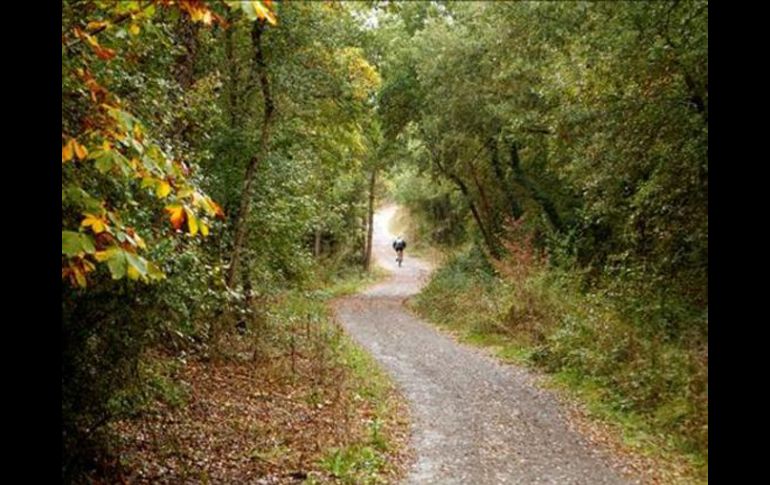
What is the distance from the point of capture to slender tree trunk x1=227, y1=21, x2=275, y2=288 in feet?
38.6

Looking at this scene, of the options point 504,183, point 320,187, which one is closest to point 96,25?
point 320,187

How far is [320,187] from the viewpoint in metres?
17.2

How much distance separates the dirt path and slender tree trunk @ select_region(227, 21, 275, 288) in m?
3.93

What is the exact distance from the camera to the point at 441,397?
1093 cm

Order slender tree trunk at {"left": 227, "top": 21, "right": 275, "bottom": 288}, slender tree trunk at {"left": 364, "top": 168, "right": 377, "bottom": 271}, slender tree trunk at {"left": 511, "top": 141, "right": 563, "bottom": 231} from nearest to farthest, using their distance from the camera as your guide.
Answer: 1. slender tree trunk at {"left": 227, "top": 21, "right": 275, "bottom": 288}
2. slender tree trunk at {"left": 511, "top": 141, "right": 563, "bottom": 231}
3. slender tree trunk at {"left": 364, "top": 168, "right": 377, "bottom": 271}

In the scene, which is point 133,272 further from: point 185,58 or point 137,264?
point 185,58

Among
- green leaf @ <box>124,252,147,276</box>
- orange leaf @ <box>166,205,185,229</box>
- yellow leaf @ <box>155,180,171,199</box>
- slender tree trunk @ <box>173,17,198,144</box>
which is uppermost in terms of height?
slender tree trunk @ <box>173,17,198,144</box>

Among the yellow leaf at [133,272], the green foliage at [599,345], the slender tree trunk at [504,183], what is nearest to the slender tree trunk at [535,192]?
the slender tree trunk at [504,183]

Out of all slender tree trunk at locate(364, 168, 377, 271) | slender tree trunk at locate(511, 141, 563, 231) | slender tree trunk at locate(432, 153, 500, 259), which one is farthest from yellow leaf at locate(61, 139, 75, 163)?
slender tree trunk at locate(364, 168, 377, 271)

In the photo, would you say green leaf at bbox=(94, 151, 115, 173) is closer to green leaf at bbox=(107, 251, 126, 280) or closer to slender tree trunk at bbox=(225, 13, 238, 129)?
green leaf at bbox=(107, 251, 126, 280)

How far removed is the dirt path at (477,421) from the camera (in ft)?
24.8

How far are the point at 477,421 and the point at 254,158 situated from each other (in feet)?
21.6

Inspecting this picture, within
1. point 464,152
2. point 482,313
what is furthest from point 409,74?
point 482,313

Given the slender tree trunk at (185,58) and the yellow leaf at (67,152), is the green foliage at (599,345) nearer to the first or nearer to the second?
the yellow leaf at (67,152)
